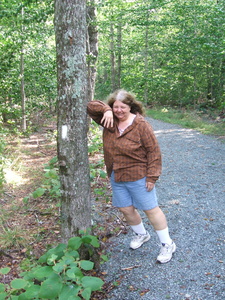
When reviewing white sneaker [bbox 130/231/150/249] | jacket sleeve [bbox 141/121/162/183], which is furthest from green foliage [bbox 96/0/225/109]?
white sneaker [bbox 130/231/150/249]

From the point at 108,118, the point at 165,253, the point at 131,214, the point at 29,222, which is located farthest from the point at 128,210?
the point at 29,222

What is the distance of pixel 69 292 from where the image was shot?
6.77 feet

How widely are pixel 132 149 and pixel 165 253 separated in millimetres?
1257

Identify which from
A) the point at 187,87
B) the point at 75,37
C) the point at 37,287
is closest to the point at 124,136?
the point at 75,37

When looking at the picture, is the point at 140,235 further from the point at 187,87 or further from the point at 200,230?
the point at 187,87

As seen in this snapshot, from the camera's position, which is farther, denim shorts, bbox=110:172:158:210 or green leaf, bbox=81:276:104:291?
denim shorts, bbox=110:172:158:210

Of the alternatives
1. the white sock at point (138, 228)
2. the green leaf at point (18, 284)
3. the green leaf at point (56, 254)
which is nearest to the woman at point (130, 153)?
the white sock at point (138, 228)

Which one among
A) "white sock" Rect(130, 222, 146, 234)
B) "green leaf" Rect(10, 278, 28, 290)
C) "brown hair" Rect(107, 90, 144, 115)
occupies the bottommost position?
"white sock" Rect(130, 222, 146, 234)

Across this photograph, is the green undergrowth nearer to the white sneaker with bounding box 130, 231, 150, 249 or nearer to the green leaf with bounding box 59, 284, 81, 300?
the white sneaker with bounding box 130, 231, 150, 249

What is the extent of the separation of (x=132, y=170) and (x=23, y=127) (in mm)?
8886

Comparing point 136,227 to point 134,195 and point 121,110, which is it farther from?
point 121,110

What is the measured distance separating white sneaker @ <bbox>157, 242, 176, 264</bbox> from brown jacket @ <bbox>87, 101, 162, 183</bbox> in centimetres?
82

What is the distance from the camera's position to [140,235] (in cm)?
348

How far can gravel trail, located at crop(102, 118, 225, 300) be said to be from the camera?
106 inches
